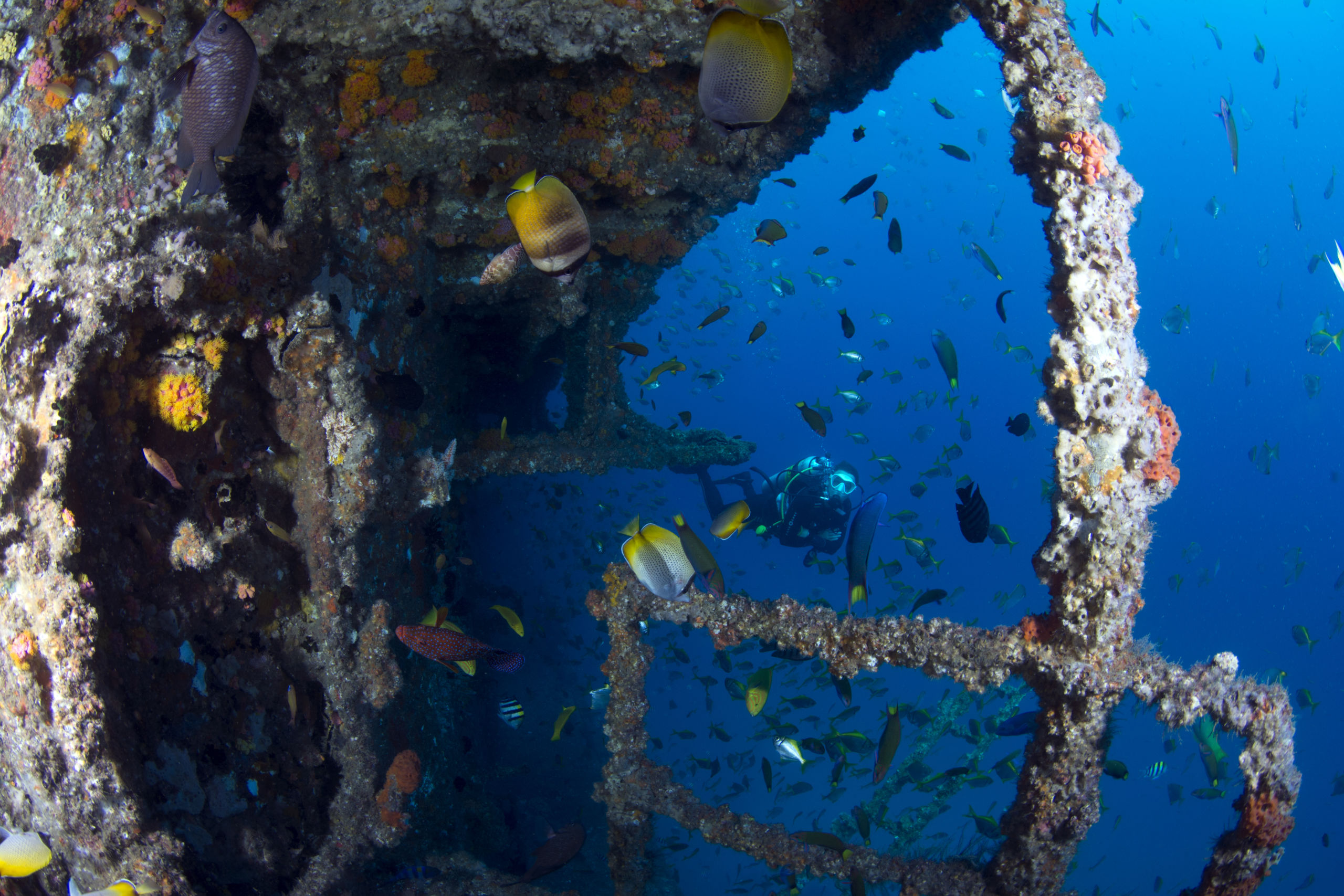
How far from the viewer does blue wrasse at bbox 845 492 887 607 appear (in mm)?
4125

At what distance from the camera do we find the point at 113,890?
2.75 m

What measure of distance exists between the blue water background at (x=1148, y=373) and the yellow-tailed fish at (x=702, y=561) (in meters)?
14.0

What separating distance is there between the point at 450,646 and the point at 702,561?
1.63 m

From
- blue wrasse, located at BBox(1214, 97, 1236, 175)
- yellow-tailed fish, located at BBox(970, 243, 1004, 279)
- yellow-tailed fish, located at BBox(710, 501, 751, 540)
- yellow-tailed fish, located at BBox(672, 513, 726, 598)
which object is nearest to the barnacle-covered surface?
yellow-tailed fish, located at BBox(672, 513, 726, 598)

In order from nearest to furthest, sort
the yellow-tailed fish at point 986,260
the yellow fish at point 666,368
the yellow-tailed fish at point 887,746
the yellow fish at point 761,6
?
the yellow fish at point 761,6 < the yellow-tailed fish at point 887,746 < the yellow fish at point 666,368 < the yellow-tailed fish at point 986,260

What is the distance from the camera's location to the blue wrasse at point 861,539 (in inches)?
162

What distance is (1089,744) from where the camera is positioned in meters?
2.72

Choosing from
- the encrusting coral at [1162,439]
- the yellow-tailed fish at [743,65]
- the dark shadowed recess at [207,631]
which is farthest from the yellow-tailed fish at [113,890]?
the encrusting coral at [1162,439]

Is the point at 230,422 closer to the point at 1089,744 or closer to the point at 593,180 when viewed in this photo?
the point at 593,180

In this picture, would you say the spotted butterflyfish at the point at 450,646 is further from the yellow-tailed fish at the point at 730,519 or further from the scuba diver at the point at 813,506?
the scuba diver at the point at 813,506

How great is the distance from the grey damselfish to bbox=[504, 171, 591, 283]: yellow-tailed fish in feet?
3.74

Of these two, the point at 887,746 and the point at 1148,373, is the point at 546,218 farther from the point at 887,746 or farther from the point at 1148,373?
the point at 1148,373

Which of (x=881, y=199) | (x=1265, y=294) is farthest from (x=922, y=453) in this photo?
(x=881, y=199)

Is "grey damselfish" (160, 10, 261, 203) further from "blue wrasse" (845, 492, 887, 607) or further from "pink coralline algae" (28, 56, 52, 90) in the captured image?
"blue wrasse" (845, 492, 887, 607)
